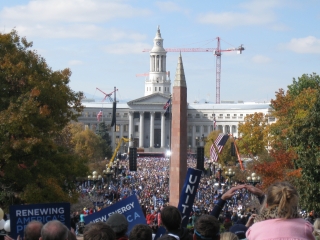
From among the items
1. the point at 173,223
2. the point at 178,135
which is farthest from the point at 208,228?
the point at 178,135

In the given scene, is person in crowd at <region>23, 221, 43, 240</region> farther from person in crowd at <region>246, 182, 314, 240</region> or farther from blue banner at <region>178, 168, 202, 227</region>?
blue banner at <region>178, 168, 202, 227</region>

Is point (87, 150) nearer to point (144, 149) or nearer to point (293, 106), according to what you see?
point (293, 106)

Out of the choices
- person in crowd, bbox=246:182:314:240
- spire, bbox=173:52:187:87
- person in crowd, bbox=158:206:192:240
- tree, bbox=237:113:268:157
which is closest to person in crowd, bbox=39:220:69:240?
person in crowd, bbox=246:182:314:240

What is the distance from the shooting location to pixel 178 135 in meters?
Answer: 30.5

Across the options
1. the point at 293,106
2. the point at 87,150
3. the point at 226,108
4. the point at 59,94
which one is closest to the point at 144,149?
the point at 226,108

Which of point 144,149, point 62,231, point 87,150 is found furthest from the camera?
point 144,149

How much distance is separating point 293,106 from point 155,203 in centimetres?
2006

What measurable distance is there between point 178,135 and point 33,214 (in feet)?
71.5

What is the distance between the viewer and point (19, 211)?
880cm

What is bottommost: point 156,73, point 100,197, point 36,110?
point 100,197

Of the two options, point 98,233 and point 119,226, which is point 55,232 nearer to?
point 98,233

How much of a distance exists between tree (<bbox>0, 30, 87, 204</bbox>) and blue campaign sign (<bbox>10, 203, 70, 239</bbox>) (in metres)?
16.6

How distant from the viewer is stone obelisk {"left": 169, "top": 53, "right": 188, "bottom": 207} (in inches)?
1190

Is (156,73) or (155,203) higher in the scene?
(156,73)
